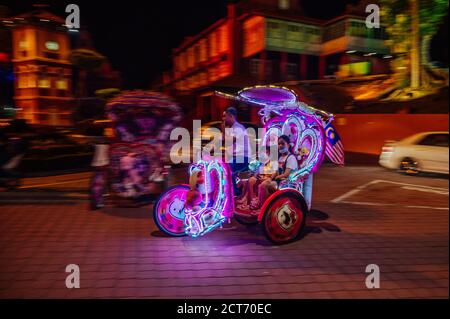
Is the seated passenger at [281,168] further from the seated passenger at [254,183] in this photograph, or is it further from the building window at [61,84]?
the building window at [61,84]

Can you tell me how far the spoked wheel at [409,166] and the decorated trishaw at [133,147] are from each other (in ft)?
26.9

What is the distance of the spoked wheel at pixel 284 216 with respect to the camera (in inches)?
214

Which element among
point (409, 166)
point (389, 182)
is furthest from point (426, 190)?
point (409, 166)

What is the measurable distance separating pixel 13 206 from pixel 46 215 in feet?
3.78

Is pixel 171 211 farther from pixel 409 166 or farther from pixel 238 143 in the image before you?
pixel 409 166

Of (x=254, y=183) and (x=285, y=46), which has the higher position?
(x=285, y=46)

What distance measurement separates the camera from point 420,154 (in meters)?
12.0

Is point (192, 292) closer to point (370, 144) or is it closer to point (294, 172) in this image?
point (294, 172)

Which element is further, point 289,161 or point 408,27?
point 408,27

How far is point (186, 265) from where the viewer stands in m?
4.68

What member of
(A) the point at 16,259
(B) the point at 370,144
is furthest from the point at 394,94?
(A) the point at 16,259

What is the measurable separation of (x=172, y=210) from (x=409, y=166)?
9.39m

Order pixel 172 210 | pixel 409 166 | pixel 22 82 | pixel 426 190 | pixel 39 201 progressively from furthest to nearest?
pixel 22 82 → pixel 409 166 → pixel 426 190 → pixel 39 201 → pixel 172 210

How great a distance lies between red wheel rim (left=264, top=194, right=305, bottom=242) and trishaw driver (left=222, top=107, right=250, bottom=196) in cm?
71
